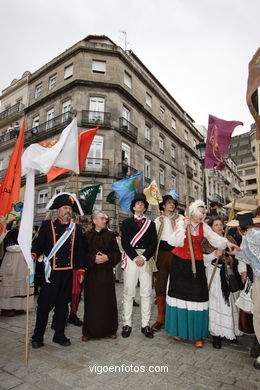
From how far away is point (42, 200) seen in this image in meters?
19.3

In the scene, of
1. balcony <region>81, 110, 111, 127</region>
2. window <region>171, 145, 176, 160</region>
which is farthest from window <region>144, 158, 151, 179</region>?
balcony <region>81, 110, 111, 127</region>

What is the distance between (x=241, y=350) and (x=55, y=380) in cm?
248

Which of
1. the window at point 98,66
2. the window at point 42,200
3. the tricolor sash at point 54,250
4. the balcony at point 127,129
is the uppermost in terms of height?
the window at point 98,66

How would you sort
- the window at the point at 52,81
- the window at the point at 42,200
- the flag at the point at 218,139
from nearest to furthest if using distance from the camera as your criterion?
the flag at the point at 218,139 < the window at the point at 42,200 < the window at the point at 52,81

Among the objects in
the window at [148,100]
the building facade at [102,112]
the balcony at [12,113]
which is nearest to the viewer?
the building facade at [102,112]

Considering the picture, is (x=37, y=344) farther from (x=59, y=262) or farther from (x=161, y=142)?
(x=161, y=142)

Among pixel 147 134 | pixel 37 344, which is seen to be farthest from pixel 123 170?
pixel 37 344

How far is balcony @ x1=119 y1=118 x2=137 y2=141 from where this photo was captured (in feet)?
59.4

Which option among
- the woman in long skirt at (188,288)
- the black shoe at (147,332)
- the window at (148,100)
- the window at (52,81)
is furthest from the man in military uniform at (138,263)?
the window at (148,100)

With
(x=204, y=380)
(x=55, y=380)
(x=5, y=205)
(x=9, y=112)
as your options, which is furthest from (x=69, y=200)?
(x=9, y=112)

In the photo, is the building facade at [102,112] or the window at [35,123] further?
the window at [35,123]

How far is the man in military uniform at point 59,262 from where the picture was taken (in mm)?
3490

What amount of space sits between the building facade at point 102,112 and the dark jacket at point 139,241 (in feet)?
38.5

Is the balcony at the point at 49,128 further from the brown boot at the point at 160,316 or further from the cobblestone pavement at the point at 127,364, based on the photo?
the cobblestone pavement at the point at 127,364
